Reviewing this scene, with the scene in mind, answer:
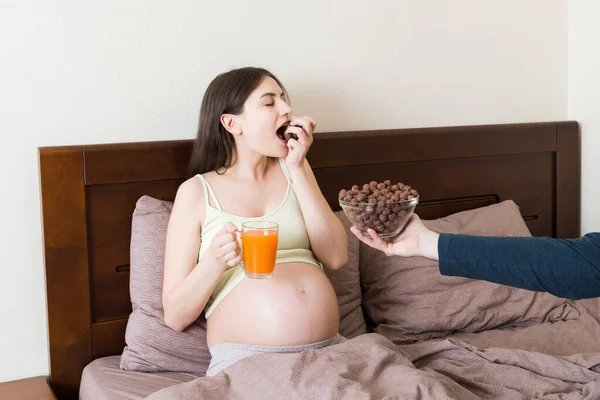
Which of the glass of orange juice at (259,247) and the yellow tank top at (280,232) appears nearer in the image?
the glass of orange juice at (259,247)

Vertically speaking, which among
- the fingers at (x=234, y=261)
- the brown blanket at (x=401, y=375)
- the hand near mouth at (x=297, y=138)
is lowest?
the brown blanket at (x=401, y=375)

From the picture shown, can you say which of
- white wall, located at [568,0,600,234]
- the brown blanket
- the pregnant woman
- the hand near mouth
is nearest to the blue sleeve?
the brown blanket

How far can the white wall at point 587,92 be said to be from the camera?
118 inches

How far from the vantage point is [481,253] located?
61.9 inches

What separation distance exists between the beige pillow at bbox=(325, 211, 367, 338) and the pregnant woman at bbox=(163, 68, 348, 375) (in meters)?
0.16

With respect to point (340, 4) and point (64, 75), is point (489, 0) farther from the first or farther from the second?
point (64, 75)

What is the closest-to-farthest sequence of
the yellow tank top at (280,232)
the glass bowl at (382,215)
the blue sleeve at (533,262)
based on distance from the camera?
the blue sleeve at (533,262) → the glass bowl at (382,215) → the yellow tank top at (280,232)

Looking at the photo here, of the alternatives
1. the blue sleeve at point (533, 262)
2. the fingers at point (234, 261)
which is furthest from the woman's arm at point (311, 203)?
the blue sleeve at point (533, 262)

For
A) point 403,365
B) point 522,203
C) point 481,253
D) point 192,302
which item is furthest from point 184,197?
point 522,203

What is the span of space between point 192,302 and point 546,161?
1.63 meters

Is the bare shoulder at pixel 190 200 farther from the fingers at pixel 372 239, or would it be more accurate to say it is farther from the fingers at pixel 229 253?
the fingers at pixel 372 239

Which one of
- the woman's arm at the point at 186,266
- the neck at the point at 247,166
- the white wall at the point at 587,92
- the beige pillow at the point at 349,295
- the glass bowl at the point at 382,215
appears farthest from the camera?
the white wall at the point at 587,92

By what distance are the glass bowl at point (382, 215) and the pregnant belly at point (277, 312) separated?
1.17 ft

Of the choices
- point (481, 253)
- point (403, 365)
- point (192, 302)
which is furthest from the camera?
point (192, 302)
